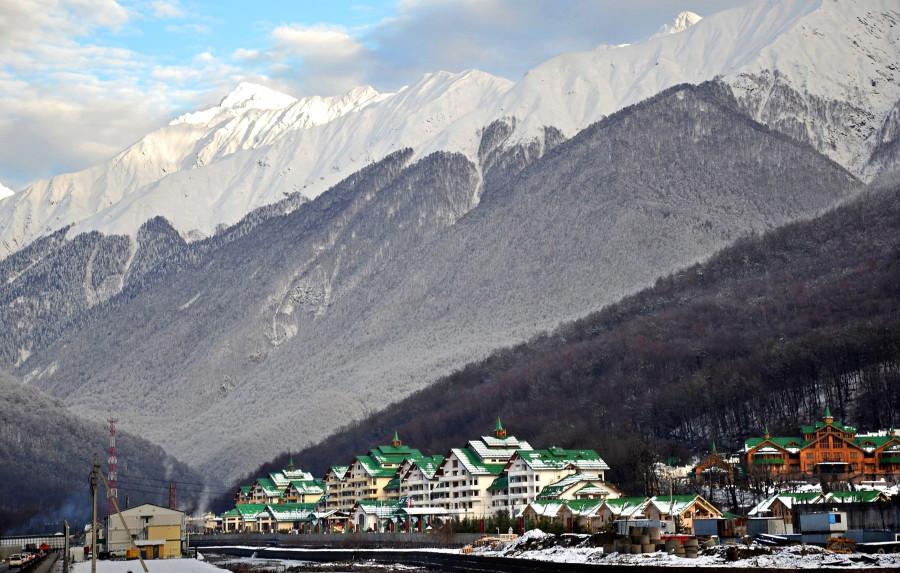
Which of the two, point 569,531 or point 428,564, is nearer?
point 428,564

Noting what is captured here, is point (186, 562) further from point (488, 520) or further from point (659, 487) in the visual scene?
point (659, 487)

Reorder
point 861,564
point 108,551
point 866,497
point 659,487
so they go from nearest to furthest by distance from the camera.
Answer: point 861,564, point 866,497, point 108,551, point 659,487

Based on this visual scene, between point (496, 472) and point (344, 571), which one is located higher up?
point (496, 472)

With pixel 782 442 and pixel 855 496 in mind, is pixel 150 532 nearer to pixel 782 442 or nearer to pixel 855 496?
pixel 782 442

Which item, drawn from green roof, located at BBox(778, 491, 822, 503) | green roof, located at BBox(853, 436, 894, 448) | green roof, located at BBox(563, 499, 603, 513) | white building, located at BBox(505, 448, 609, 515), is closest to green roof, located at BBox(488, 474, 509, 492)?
white building, located at BBox(505, 448, 609, 515)

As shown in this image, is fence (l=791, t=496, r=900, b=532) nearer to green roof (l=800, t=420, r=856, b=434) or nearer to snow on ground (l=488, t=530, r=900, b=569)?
snow on ground (l=488, t=530, r=900, b=569)

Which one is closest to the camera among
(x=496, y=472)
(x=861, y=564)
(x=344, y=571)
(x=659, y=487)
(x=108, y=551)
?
(x=861, y=564)

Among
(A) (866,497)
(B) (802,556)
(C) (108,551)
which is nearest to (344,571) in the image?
(C) (108,551)
